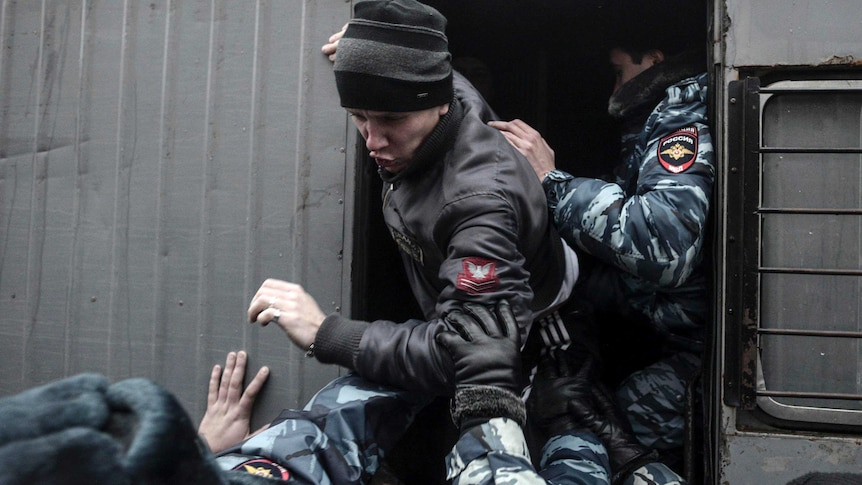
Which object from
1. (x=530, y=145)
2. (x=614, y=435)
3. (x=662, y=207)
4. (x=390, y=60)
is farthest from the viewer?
(x=530, y=145)

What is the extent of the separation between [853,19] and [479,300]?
4.37ft

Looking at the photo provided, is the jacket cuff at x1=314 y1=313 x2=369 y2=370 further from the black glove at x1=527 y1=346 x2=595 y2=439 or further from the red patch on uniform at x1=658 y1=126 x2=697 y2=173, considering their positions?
the red patch on uniform at x1=658 y1=126 x2=697 y2=173

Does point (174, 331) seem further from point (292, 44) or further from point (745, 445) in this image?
point (745, 445)

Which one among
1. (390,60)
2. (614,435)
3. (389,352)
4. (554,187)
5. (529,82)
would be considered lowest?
(614,435)

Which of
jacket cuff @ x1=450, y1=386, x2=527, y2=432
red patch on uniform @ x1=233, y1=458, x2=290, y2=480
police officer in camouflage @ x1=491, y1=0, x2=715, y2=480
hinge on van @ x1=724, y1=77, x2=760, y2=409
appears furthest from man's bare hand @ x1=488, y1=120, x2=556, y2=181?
red patch on uniform @ x1=233, y1=458, x2=290, y2=480

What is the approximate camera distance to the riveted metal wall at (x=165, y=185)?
2514mm

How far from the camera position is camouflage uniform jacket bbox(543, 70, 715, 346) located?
2.23 meters

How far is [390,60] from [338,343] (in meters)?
0.75

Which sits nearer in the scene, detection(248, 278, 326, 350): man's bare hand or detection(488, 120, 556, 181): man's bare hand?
detection(248, 278, 326, 350): man's bare hand

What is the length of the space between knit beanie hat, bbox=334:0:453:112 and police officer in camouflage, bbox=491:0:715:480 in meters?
0.57

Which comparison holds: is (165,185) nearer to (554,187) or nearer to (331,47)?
(331,47)

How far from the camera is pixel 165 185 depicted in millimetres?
2602

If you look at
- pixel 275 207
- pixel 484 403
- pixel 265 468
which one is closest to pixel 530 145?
pixel 275 207

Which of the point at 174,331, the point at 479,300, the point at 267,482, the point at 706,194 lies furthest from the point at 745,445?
the point at 174,331
